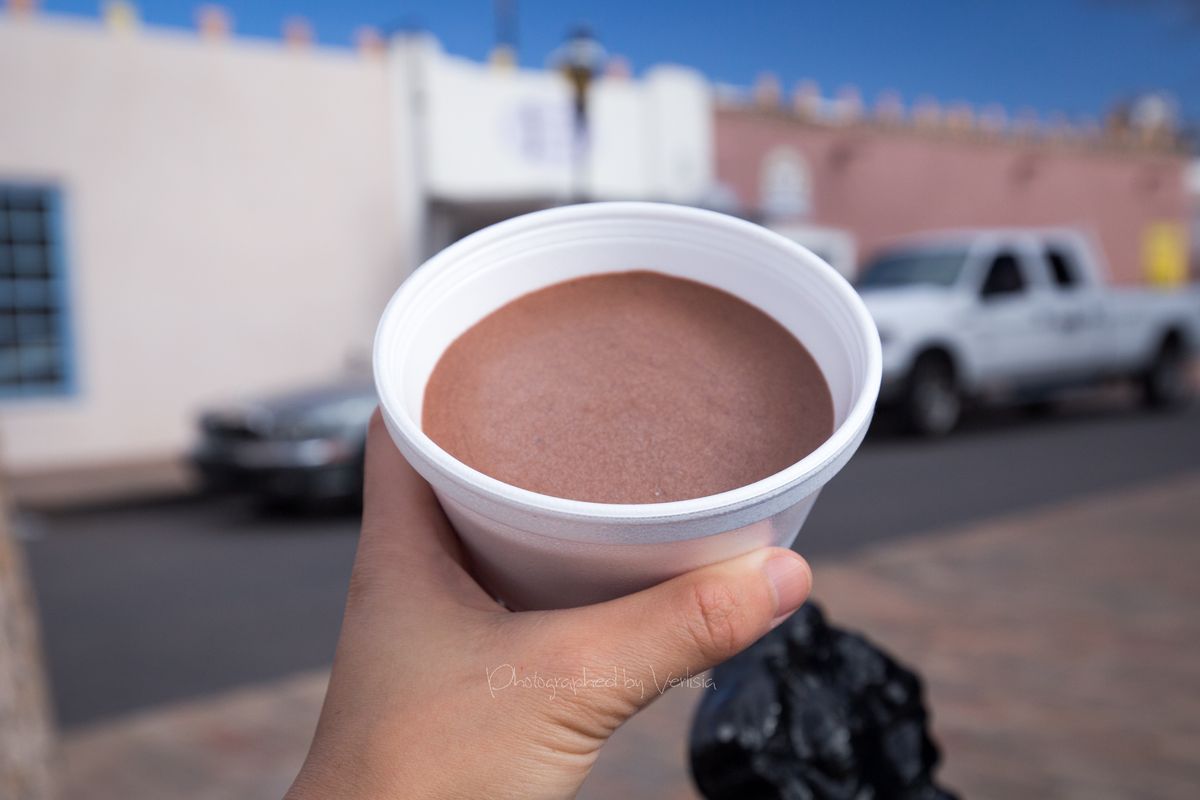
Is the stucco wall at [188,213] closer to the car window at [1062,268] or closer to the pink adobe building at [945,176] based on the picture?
the pink adobe building at [945,176]

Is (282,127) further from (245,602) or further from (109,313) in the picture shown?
(245,602)

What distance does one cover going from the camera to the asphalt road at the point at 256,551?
4.94 meters

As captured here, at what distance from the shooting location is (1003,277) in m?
11.1

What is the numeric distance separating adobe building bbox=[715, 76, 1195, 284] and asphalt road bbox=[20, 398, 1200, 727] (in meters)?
5.86

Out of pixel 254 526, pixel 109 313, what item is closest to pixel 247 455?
pixel 254 526

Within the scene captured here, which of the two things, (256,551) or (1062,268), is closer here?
(256,551)

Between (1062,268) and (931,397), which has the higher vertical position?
(1062,268)

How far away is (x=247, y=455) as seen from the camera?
8.09 meters

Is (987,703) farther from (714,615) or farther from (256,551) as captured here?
(256,551)

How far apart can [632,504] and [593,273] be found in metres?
0.34

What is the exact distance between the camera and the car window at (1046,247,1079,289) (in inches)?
456

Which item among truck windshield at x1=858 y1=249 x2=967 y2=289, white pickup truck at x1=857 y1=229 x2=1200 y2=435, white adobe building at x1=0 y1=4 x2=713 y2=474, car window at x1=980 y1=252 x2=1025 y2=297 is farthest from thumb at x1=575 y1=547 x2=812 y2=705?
white adobe building at x1=0 y1=4 x2=713 y2=474

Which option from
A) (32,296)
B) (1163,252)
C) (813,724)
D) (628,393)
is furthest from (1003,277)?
(1163,252)

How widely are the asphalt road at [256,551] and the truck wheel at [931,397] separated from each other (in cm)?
23
